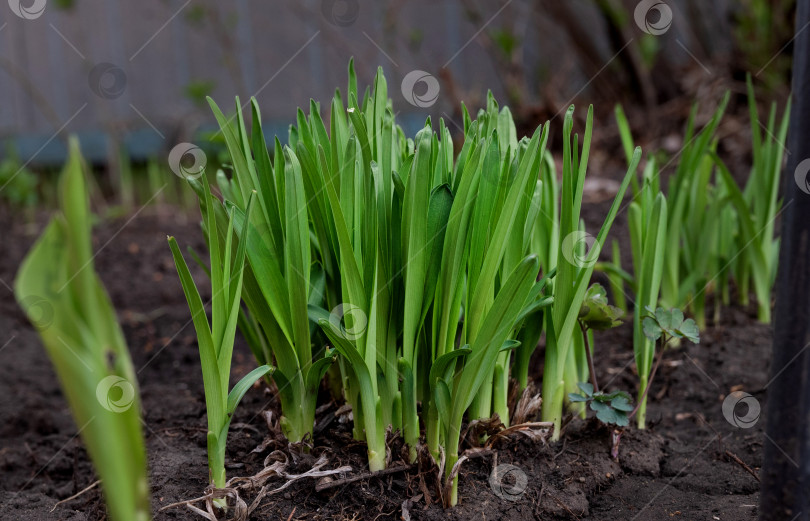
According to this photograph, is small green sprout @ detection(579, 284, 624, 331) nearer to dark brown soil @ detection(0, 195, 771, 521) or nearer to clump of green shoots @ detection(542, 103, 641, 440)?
clump of green shoots @ detection(542, 103, 641, 440)

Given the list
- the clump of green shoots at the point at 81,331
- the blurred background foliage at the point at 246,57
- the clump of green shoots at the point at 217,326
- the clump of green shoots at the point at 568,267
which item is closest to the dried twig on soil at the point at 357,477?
the clump of green shoots at the point at 217,326

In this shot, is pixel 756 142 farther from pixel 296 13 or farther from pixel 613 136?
pixel 296 13

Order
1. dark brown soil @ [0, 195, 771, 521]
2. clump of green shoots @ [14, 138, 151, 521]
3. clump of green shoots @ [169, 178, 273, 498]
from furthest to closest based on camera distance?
dark brown soil @ [0, 195, 771, 521] < clump of green shoots @ [169, 178, 273, 498] < clump of green shoots @ [14, 138, 151, 521]

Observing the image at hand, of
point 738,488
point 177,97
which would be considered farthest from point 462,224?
point 177,97

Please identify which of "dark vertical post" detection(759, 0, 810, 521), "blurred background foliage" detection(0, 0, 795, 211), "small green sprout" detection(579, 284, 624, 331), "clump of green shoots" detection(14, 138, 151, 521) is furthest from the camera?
"blurred background foliage" detection(0, 0, 795, 211)

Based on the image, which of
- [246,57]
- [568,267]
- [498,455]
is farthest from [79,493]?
[246,57]

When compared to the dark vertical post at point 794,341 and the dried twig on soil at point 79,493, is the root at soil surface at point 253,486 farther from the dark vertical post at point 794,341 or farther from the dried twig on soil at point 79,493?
the dark vertical post at point 794,341

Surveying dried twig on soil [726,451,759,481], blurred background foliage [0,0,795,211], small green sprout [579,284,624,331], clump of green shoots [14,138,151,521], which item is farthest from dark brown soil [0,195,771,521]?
blurred background foliage [0,0,795,211]
